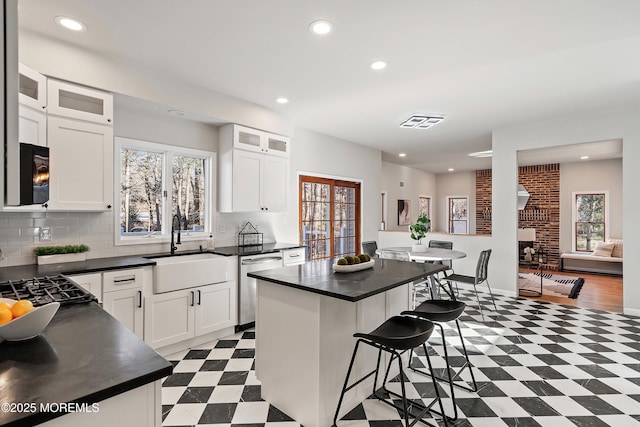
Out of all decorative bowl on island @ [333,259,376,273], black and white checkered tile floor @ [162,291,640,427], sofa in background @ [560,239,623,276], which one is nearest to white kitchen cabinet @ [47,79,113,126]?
black and white checkered tile floor @ [162,291,640,427]

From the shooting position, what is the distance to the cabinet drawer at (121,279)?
2686 mm

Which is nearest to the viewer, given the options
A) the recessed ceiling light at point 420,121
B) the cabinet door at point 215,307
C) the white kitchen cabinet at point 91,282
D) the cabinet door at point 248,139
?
the white kitchen cabinet at point 91,282

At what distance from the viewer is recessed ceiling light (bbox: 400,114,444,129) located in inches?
181

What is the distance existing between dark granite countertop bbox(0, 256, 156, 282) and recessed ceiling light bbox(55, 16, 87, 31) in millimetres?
1824

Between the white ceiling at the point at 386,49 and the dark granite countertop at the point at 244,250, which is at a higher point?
the white ceiling at the point at 386,49

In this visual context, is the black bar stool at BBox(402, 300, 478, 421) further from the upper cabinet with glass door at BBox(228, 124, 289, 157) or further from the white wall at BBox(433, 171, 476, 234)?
the white wall at BBox(433, 171, 476, 234)

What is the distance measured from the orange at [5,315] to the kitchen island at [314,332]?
1.29m

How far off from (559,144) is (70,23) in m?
5.82

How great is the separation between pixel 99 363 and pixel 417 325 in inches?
66.3

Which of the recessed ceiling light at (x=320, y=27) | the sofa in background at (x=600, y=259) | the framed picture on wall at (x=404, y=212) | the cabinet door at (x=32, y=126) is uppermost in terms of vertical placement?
the recessed ceiling light at (x=320, y=27)

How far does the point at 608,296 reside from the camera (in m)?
5.38

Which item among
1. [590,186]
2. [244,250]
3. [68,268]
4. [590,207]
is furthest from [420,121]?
[590,207]

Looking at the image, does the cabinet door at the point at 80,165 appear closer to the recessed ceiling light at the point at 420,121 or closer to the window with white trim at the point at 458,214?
the recessed ceiling light at the point at 420,121

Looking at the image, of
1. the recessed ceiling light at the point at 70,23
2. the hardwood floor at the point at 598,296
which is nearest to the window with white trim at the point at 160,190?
the recessed ceiling light at the point at 70,23
